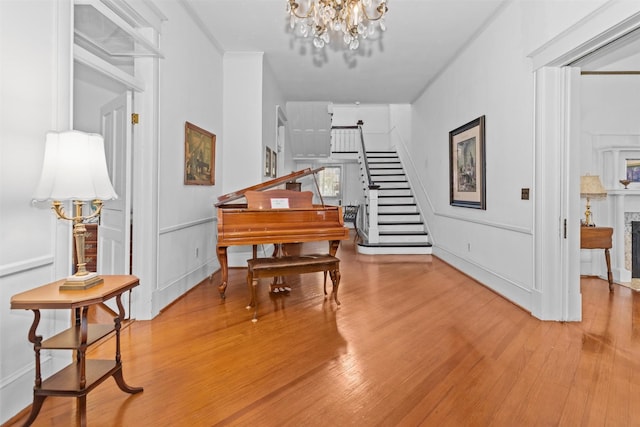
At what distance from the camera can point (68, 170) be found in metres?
1.64

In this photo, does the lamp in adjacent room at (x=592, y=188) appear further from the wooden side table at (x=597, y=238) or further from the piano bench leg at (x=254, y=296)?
the piano bench leg at (x=254, y=296)

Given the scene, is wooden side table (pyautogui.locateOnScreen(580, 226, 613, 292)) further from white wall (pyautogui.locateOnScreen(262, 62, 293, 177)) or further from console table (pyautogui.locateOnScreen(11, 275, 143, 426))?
console table (pyautogui.locateOnScreen(11, 275, 143, 426))

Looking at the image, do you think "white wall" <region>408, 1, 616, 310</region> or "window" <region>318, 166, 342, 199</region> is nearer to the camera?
"white wall" <region>408, 1, 616, 310</region>

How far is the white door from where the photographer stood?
3242 millimetres

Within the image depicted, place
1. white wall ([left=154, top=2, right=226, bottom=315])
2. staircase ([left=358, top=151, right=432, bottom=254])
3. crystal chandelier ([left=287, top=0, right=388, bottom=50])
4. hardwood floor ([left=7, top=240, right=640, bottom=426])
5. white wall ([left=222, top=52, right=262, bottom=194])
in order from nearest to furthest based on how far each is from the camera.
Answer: hardwood floor ([left=7, top=240, right=640, bottom=426]), crystal chandelier ([left=287, top=0, right=388, bottom=50]), white wall ([left=154, top=2, right=226, bottom=315]), white wall ([left=222, top=52, right=262, bottom=194]), staircase ([left=358, top=151, right=432, bottom=254])

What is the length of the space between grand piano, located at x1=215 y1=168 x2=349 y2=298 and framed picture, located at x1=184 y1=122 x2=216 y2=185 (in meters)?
0.66

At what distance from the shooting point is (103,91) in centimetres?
420

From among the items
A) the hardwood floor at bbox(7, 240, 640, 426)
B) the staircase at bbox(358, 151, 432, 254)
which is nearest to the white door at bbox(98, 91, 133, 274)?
the hardwood floor at bbox(7, 240, 640, 426)

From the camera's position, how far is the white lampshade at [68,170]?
1.63 meters

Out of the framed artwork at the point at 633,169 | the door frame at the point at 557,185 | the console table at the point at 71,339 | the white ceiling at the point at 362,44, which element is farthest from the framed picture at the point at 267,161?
the framed artwork at the point at 633,169

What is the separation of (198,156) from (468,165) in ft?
12.5

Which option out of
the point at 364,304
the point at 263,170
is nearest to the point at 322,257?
the point at 364,304

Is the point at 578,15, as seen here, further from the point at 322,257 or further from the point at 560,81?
the point at 322,257

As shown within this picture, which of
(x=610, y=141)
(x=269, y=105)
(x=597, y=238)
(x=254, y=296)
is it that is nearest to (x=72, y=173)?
(x=254, y=296)
